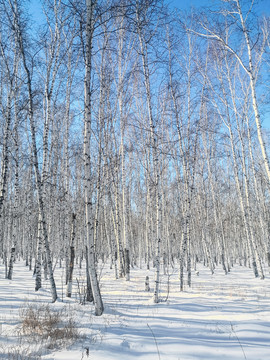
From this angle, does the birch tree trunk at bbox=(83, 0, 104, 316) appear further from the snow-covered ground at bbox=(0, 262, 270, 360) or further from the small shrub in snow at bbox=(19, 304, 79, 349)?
the small shrub in snow at bbox=(19, 304, 79, 349)

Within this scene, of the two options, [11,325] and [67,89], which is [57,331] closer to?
[11,325]

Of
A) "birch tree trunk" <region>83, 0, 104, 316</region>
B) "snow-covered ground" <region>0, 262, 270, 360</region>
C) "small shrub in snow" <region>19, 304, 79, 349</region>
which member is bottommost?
"snow-covered ground" <region>0, 262, 270, 360</region>

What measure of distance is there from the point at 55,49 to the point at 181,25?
16.4 feet

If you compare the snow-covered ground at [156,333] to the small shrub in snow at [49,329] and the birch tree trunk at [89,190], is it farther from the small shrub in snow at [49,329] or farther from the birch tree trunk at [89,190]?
the birch tree trunk at [89,190]

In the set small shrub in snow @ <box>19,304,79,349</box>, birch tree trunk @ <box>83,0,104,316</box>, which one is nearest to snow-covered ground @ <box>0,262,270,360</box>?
small shrub in snow @ <box>19,304,79,349</box>

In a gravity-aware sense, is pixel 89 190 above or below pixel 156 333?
above

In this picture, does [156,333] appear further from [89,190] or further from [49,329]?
[89,190]

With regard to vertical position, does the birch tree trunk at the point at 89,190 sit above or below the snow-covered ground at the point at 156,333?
above

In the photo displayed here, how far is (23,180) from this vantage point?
23.0 meters

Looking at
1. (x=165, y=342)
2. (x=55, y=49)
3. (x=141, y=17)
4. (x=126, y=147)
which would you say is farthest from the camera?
(x=126, y=147)

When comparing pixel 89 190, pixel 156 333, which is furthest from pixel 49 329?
pixel 89 190

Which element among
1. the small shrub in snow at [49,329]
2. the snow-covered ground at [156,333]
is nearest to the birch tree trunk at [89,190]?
the snow-covered ground at [156,333]

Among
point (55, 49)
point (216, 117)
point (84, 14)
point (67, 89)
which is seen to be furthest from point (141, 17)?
point (216, 117)

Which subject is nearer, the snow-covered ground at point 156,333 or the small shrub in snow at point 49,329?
the snow-covered ground at point 156,333
